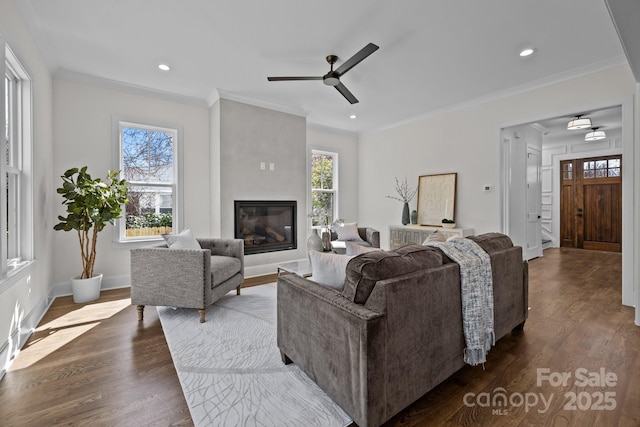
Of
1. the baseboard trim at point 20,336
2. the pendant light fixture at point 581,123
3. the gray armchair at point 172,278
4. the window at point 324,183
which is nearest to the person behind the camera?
the baseboard trim at point 20,336

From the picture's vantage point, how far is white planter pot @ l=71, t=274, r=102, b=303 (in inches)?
129

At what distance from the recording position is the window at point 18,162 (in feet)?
8.51

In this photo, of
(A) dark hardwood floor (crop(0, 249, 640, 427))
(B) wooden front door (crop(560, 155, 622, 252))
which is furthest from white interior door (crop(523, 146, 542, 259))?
(A) dark hardwood floor (crop(0, 249, 640, 427))

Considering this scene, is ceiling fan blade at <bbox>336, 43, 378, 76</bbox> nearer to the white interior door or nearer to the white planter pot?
the white planter pot

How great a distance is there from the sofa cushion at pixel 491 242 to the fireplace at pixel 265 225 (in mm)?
3235

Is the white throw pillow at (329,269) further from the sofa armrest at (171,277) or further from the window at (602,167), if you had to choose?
the window at (602,167)

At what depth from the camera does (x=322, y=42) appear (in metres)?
2.94

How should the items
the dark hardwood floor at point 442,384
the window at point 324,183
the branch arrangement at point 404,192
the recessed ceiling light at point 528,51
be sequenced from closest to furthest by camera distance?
the dark hardwood floor at point 442,384 → the recessed ceiling light at point 528,51 → the branch arrangement at point 404,192 → the window at point 324,183

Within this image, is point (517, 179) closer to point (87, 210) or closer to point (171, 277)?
point (171, 277)

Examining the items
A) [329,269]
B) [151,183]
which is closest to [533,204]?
[329,269]

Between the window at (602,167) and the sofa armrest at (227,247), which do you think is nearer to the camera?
the sofa armrest at (227,247)

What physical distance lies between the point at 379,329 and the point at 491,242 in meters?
1.45

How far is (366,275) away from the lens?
1.45m

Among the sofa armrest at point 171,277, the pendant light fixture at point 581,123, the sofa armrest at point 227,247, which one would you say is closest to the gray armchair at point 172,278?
the sofa armrest at point 171,277
